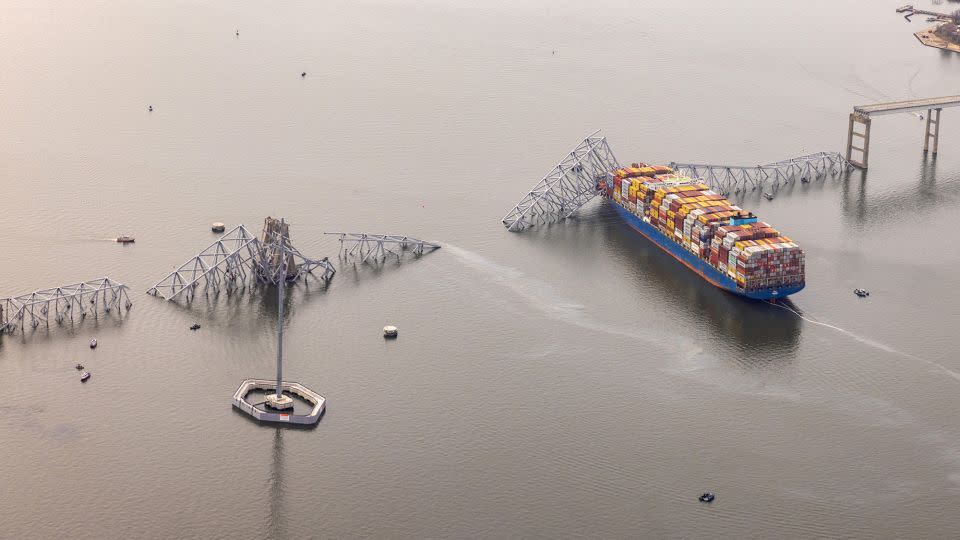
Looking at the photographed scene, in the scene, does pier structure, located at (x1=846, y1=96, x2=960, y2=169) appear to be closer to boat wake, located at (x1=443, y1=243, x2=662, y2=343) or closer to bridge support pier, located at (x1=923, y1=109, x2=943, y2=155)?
bridge support pier, located at (x1=923, y1=109, x2=943, y2=155)

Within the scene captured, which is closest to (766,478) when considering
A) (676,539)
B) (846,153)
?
(676,539)

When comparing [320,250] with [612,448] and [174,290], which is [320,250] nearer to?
[174,290]

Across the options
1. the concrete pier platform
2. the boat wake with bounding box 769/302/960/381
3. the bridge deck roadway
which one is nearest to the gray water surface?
the boat wake with bounding box 769/302/960/381

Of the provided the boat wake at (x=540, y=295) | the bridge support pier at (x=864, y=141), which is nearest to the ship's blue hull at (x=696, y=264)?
the boat wake at (x=540, y=295)

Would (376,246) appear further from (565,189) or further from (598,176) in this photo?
(598,176)

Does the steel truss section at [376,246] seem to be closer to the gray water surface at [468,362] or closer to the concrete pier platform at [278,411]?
the gray water surface at [468,362]

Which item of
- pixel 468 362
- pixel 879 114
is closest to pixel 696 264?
pixel 468 362

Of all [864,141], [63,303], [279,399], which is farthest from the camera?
[864,141]

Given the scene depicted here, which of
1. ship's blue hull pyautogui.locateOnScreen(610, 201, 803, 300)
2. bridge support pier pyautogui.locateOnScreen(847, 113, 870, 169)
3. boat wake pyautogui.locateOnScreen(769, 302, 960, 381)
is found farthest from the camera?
bridge support pier pyautogui.locateOnScreen(847, 113, 870, 169)
